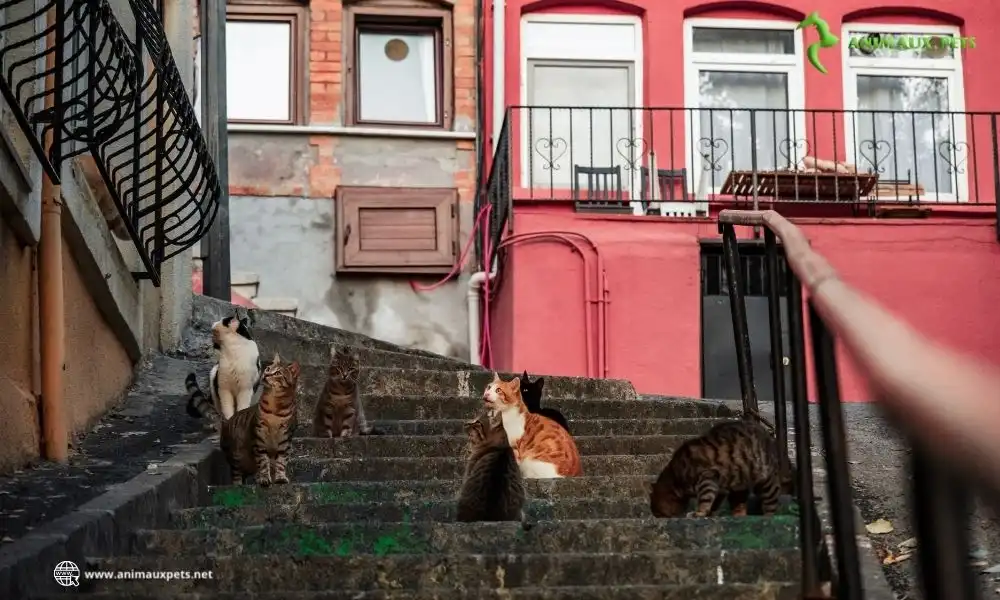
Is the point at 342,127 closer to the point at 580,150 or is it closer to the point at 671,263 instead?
the point at 580,150

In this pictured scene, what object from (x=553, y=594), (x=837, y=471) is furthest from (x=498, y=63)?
(x=837, y=471)

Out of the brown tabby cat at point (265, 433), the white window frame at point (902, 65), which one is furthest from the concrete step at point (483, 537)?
the white window frame at point (902, 65)

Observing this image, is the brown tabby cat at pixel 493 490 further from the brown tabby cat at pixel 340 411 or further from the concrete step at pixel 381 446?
the brown tabby cat at pixel 340 411

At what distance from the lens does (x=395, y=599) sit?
3285mm

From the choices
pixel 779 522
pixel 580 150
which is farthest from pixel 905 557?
pixel 580 150

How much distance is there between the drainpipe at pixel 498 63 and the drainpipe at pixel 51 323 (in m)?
6.98

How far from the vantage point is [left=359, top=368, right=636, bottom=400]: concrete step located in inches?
268

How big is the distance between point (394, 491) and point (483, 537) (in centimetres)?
95

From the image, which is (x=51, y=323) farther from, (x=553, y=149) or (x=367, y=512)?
(x=553, y=149)

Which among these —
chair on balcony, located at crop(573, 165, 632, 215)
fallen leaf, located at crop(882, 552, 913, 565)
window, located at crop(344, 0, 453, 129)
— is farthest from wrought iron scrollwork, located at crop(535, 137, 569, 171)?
fallen leaf, located at crop(882, 552, 913, 565)

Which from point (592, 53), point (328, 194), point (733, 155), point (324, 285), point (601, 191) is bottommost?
point (324, 285)

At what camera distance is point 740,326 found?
200 inches

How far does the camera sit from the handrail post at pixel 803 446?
106 inches

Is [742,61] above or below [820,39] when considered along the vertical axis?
below
